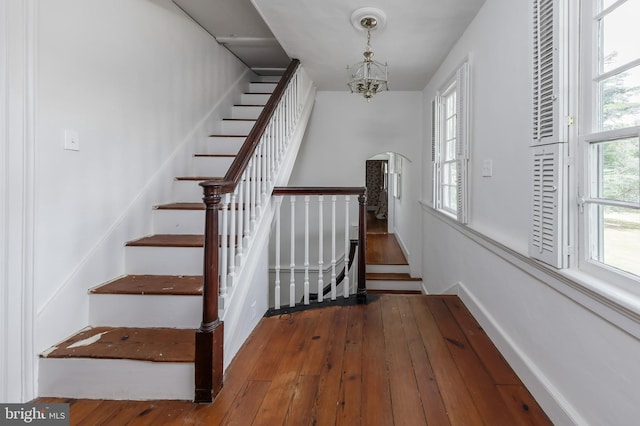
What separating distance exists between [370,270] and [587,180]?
366cm

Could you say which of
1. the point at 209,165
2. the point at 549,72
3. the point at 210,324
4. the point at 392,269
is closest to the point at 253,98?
the point at 209,165

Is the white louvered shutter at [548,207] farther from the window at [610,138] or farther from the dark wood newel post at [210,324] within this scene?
the dark wood newel post at [210,324]

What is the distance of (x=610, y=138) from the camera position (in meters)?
1.19

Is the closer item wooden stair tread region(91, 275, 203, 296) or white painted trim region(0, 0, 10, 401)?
white painted trim region(0, 0, 10, 401)

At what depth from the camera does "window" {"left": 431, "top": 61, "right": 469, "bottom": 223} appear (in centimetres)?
268

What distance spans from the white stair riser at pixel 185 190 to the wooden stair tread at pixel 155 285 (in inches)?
36.5

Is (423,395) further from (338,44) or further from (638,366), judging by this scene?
(338,44)

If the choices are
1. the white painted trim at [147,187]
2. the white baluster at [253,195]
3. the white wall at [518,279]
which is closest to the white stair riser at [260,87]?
the white painted trim at [147,187]

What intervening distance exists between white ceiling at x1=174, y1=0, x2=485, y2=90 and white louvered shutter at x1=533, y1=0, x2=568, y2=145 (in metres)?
1.06

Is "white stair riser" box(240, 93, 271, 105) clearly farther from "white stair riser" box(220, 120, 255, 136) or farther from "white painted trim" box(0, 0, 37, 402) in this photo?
"white painted trim" box(0, 0, 37, 402)

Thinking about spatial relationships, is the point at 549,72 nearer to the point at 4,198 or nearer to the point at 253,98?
the point at 4,198

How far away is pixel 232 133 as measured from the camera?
A: 382 cm

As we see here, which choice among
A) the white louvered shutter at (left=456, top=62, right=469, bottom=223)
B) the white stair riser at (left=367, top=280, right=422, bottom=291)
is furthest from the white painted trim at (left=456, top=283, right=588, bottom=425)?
the white stair riser at (left=367, top=280, right=422, bottom=291)

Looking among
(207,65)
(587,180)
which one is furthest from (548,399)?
(207,65)
